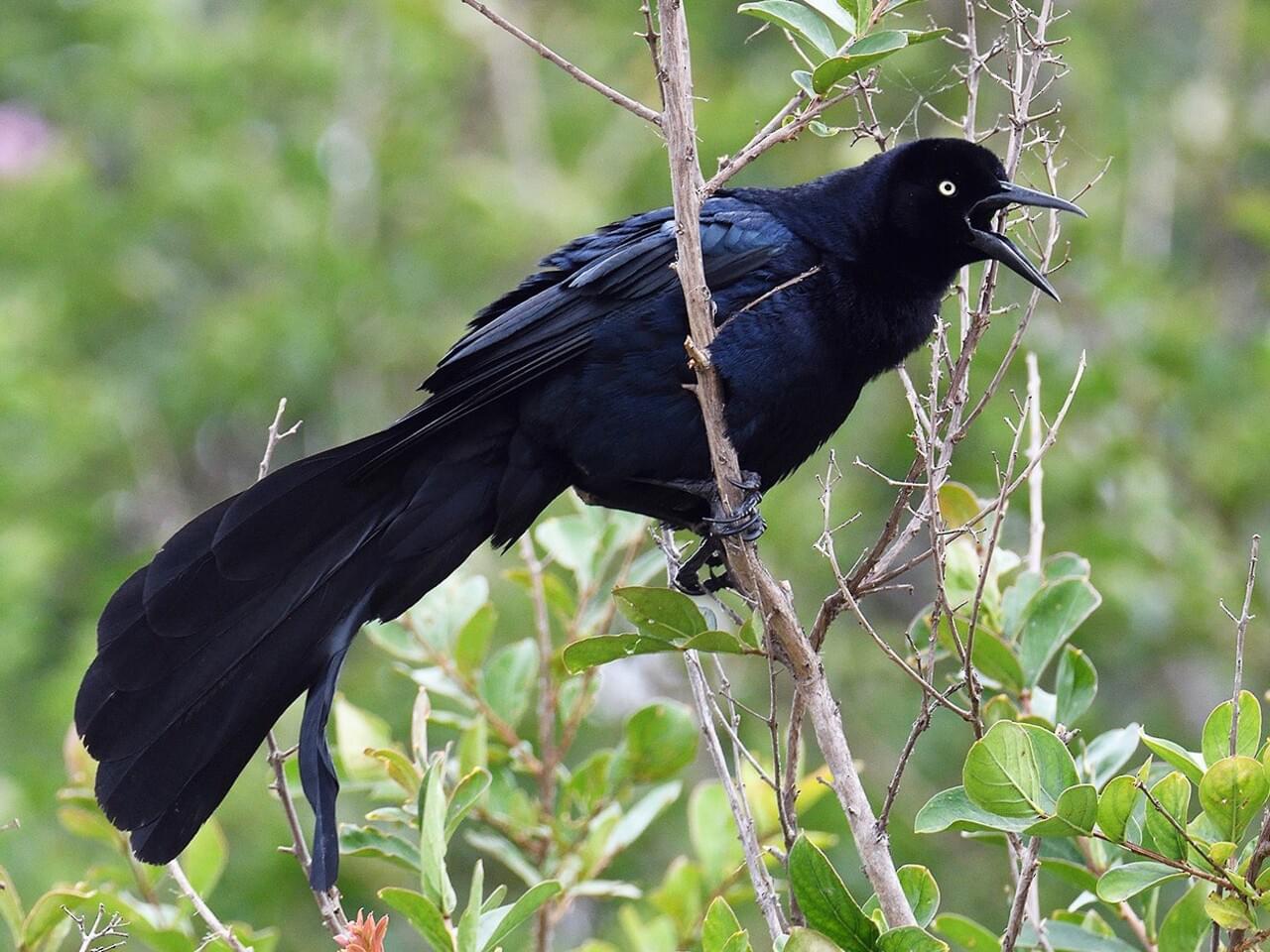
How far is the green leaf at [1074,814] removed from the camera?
6.80ft

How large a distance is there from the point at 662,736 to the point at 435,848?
38.0 inches

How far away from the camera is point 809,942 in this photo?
2047mm

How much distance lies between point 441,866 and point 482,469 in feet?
3.85

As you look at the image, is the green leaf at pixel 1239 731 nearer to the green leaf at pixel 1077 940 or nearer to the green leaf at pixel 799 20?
the green leaf at pixel 1077 940

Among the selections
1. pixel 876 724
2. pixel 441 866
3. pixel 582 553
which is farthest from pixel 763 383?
pixel 876 724

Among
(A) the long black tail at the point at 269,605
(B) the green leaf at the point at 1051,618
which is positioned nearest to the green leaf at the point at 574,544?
(A) the long black tail at the point at 269,605

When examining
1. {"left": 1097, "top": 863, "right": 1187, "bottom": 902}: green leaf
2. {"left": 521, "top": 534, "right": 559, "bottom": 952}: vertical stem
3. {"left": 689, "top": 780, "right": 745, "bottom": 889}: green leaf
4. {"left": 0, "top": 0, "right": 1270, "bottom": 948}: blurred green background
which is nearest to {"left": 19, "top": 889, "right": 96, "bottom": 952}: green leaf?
{"left": 521, "top": 534, "right": 559, "bottom": 952}: vertical stem

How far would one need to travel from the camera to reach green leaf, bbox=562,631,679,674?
259 cm

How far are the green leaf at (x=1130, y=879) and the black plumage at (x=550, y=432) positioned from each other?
117 centimetres

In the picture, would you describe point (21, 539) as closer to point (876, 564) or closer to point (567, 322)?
point (567, 322)

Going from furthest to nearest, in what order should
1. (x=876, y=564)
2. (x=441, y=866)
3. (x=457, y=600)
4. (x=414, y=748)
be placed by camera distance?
(x=457, y=600)
(x=414, y=748)
(x=876, y=564)
(x=441, y=866)

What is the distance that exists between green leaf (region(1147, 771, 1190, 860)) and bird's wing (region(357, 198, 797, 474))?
4.95 feet

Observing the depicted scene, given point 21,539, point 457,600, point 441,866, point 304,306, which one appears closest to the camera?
point 441,866

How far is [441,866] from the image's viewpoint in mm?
2330
